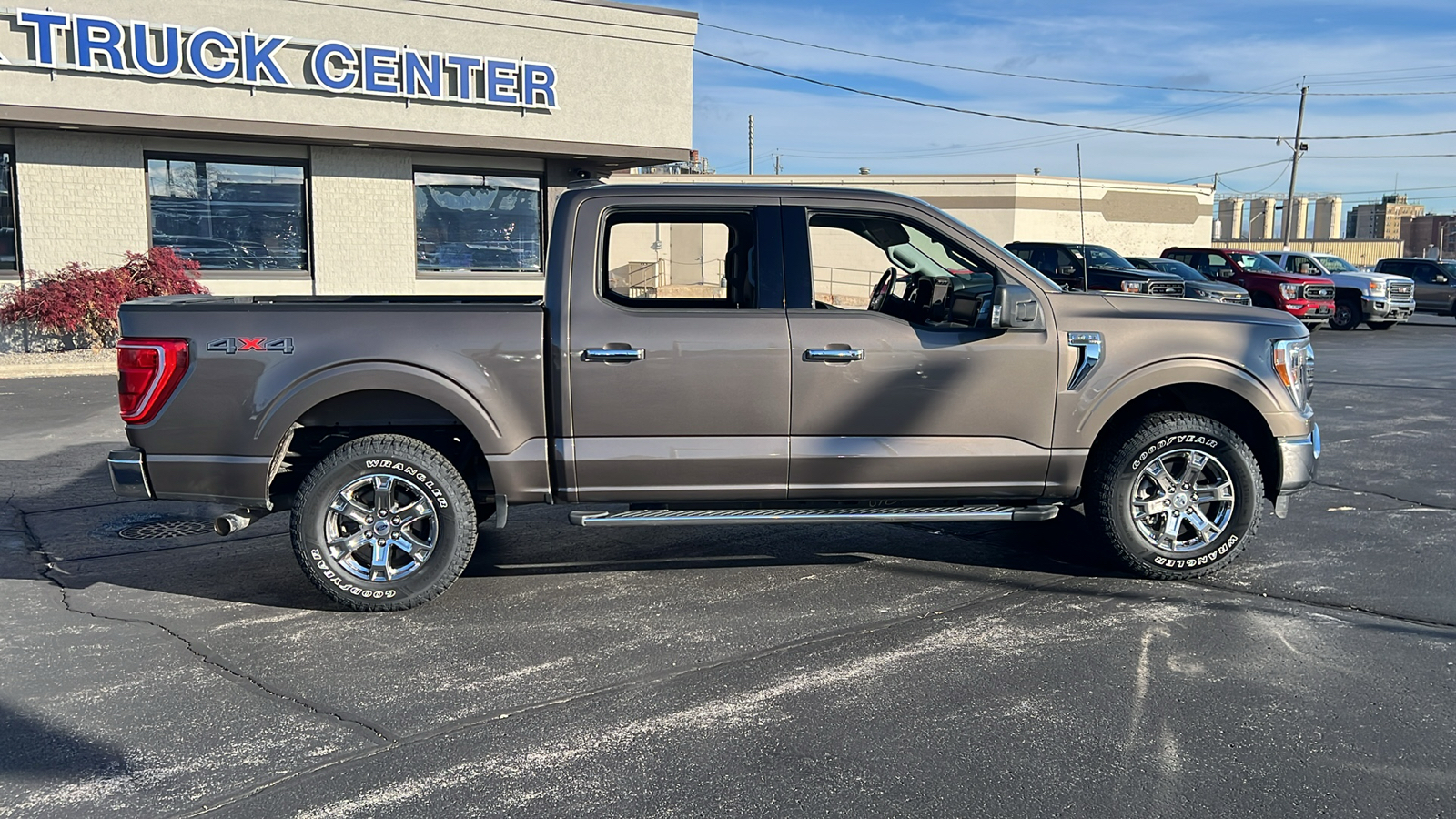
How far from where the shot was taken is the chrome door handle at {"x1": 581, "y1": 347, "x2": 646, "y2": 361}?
209 inches

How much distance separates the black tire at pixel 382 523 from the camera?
207 inches

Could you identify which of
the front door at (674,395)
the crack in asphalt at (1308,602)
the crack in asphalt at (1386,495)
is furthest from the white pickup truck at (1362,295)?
the front door at (674,395)

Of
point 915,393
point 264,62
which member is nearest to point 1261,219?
point 264,62

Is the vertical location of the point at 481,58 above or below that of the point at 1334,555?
above

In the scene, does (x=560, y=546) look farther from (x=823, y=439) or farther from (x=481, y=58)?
(x=481, y=58)

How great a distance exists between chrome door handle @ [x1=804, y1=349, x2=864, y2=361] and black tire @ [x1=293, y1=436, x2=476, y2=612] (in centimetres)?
181

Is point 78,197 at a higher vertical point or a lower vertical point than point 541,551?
higher

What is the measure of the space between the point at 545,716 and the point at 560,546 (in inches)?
100

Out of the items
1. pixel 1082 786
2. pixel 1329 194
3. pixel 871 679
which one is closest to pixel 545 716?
pixel 871 679

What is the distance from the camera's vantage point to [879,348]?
5469mm

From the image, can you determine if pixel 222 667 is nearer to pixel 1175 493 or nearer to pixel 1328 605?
pixel 1175 493

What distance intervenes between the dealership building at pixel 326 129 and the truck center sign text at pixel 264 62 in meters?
0.03

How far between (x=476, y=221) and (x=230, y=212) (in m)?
3.72

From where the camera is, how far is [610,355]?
17.5ft
